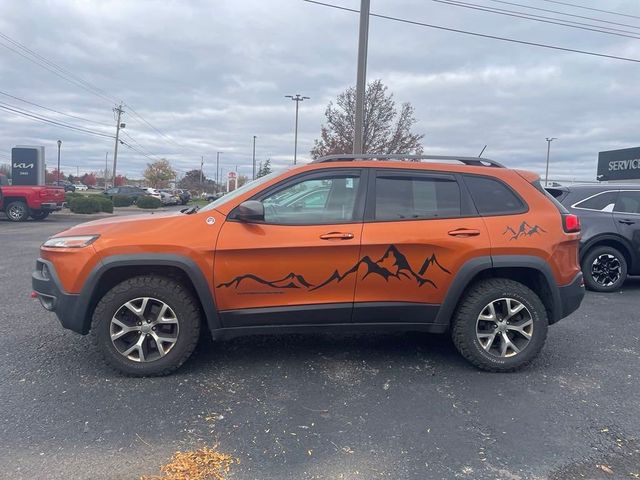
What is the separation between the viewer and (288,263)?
3768mm

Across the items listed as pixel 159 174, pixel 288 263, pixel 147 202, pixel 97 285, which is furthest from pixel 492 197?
pixel 159 174

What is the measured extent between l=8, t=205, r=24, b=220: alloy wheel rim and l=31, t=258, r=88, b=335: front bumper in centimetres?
1721

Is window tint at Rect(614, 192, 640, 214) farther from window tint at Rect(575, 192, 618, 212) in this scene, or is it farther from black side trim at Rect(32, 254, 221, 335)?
black side trim at Rect(32, 254, 221, 335)

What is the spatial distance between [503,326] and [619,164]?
38.6m

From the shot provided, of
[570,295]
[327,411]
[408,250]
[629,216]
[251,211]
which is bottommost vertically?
[327,411]

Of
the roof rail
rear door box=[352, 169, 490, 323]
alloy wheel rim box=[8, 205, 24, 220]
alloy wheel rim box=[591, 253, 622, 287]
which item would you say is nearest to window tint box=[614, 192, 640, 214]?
alloy wheel rim box=[591, 253, 622, 287]

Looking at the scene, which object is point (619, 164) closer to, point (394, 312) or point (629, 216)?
point (629, 216)

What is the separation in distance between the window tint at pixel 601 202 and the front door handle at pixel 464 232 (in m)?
4.54

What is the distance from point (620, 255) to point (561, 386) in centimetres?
445

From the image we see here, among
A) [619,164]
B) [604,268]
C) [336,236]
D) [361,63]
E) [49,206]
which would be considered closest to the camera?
[336,236]

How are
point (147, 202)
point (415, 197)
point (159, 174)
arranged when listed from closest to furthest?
point (415, 197)
point (147, 202)
point (159, 174)

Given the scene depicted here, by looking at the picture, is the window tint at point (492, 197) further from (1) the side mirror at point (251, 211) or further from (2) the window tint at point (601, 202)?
(2) the window tint at point (601, 202)

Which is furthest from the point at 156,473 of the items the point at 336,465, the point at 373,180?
the point at 373,180

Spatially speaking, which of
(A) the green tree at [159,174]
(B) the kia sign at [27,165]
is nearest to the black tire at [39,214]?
(B) the kia sign at [27,165]
